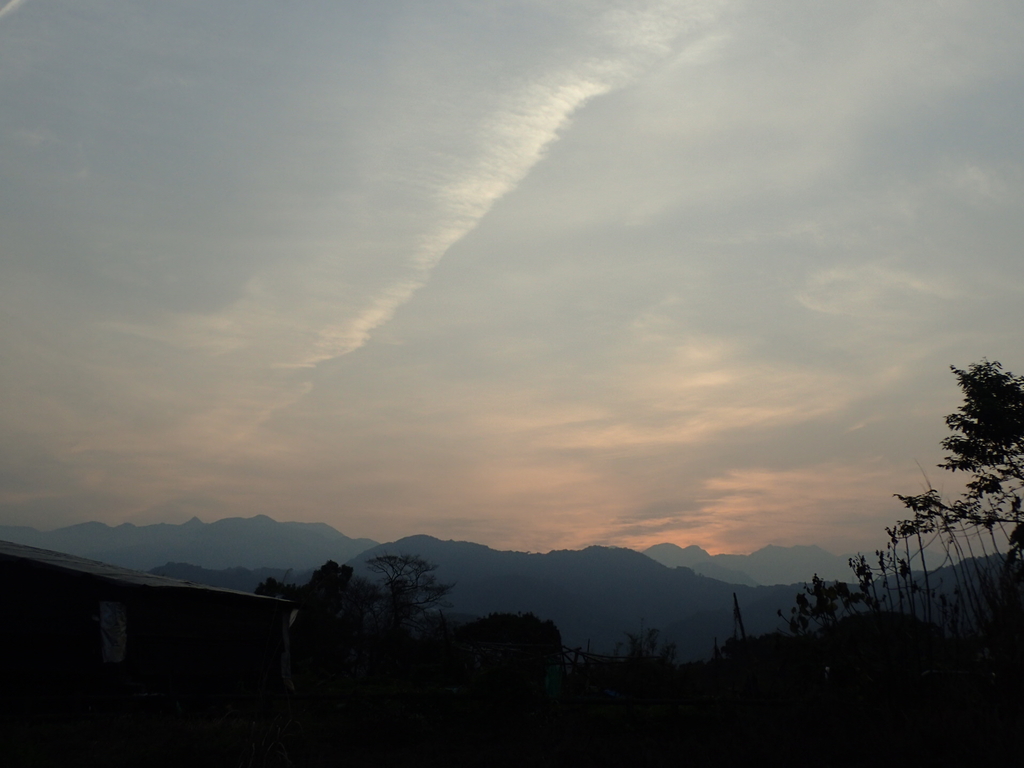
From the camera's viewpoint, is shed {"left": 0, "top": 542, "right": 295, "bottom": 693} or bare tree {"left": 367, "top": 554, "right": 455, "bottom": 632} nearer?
shed {"left": 0, "top": 542, "right": 295, "bottom": 693}

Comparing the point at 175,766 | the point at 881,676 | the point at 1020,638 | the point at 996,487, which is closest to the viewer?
the point at 1020,638

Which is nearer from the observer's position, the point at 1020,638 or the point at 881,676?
the point at 1020,638

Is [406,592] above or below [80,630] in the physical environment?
below

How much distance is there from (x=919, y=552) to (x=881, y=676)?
7.14ft

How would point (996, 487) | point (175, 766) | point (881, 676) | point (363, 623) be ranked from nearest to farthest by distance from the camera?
point (175, 766)
point (881, 676)
point (996, 487)
point (363, 623)

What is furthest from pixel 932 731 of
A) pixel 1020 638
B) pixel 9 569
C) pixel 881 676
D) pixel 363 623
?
pixel 363 623

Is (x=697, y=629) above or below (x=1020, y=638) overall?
below

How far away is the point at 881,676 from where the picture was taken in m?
10.0

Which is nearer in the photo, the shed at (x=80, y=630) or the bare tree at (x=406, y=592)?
the shed at (x=80, y=630)

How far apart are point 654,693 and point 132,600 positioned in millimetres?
12964

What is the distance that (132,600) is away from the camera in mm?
16109

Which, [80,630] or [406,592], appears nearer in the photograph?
[80,630]

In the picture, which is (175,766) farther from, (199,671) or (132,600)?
(199,671)

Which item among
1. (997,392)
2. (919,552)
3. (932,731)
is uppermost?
(997,392)
